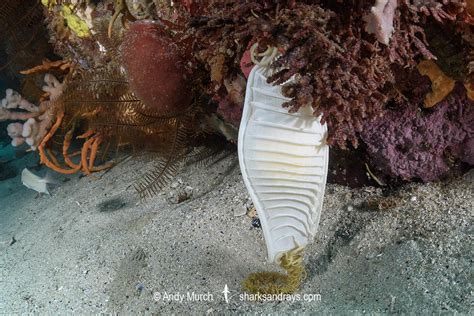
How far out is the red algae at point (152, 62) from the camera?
288 cm

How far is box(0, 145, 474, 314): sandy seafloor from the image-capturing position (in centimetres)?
209

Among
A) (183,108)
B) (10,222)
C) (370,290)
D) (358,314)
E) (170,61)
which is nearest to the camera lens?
(358,314)

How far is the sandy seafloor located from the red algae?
944 mm

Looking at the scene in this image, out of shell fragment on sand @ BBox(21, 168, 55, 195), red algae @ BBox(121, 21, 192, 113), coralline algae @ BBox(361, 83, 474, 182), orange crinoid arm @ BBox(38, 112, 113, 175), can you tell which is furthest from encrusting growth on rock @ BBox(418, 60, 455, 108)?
shell fragment on sand @ BBox(21, 168, 55, 195)

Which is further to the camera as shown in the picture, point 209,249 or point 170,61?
point 170,61

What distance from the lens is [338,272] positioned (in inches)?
93.3

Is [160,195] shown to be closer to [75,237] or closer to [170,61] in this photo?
[75,237]

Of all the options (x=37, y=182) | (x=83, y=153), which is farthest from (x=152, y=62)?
(x=37, y=182)

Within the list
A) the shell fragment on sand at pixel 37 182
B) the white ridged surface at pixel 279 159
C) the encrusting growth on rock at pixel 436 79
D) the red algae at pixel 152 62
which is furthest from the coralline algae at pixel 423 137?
the shell fragment on sand at pixel 37 182

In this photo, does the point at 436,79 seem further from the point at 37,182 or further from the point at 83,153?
the point at 37,182

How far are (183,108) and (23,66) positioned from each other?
11.2 feet

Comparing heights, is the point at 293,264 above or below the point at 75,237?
above

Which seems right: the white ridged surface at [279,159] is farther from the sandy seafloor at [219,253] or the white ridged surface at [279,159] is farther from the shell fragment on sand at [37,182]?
the shell fragment on sand at [37,182]

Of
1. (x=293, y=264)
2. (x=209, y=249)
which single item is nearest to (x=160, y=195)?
(x=209, y=249)
